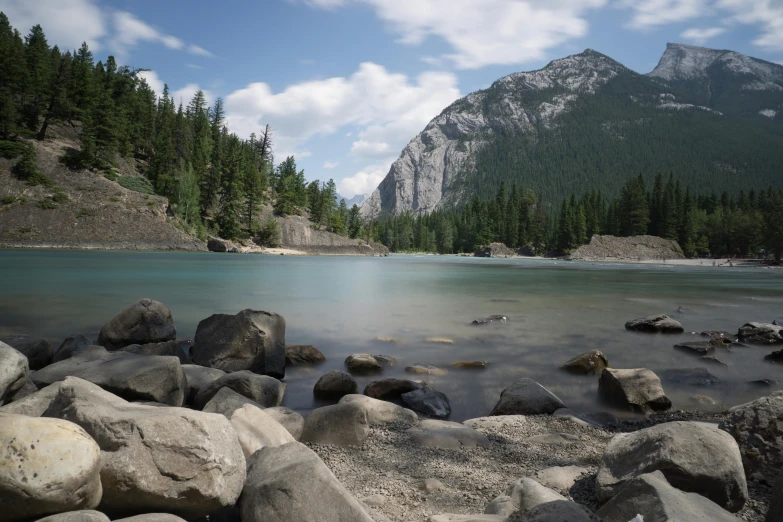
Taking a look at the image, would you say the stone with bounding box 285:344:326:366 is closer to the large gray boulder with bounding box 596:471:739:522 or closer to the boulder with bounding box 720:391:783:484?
the large gray boulder with bounding box 596:471:739:522

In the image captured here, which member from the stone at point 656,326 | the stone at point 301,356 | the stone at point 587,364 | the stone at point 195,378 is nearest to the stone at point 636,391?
the stone at point 587,364

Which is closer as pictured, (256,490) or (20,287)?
(256,490)

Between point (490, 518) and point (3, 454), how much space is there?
287 cm

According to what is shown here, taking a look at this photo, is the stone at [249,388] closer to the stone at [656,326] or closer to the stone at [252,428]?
the stone at [252,428]

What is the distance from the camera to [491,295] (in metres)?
24.1

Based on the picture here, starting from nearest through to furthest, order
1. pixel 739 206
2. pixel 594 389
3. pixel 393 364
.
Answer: pixel 594 389 → pixel 393 364 → pixel 739 206

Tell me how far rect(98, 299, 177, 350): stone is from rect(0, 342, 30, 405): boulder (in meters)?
5.32

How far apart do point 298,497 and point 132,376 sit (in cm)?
360

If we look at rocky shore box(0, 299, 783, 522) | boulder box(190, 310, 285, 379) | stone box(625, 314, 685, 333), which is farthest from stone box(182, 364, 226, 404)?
stone box(625, 314, 685, 333)

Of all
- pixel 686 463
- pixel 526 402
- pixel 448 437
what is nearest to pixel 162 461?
pixel 448 437

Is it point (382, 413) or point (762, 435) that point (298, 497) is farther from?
point (762, 435)

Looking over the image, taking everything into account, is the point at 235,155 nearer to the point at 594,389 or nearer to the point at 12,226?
the point at 12,226

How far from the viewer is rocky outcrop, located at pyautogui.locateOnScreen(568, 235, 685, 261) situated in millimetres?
97438

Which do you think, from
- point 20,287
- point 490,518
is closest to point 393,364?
point 490,518
